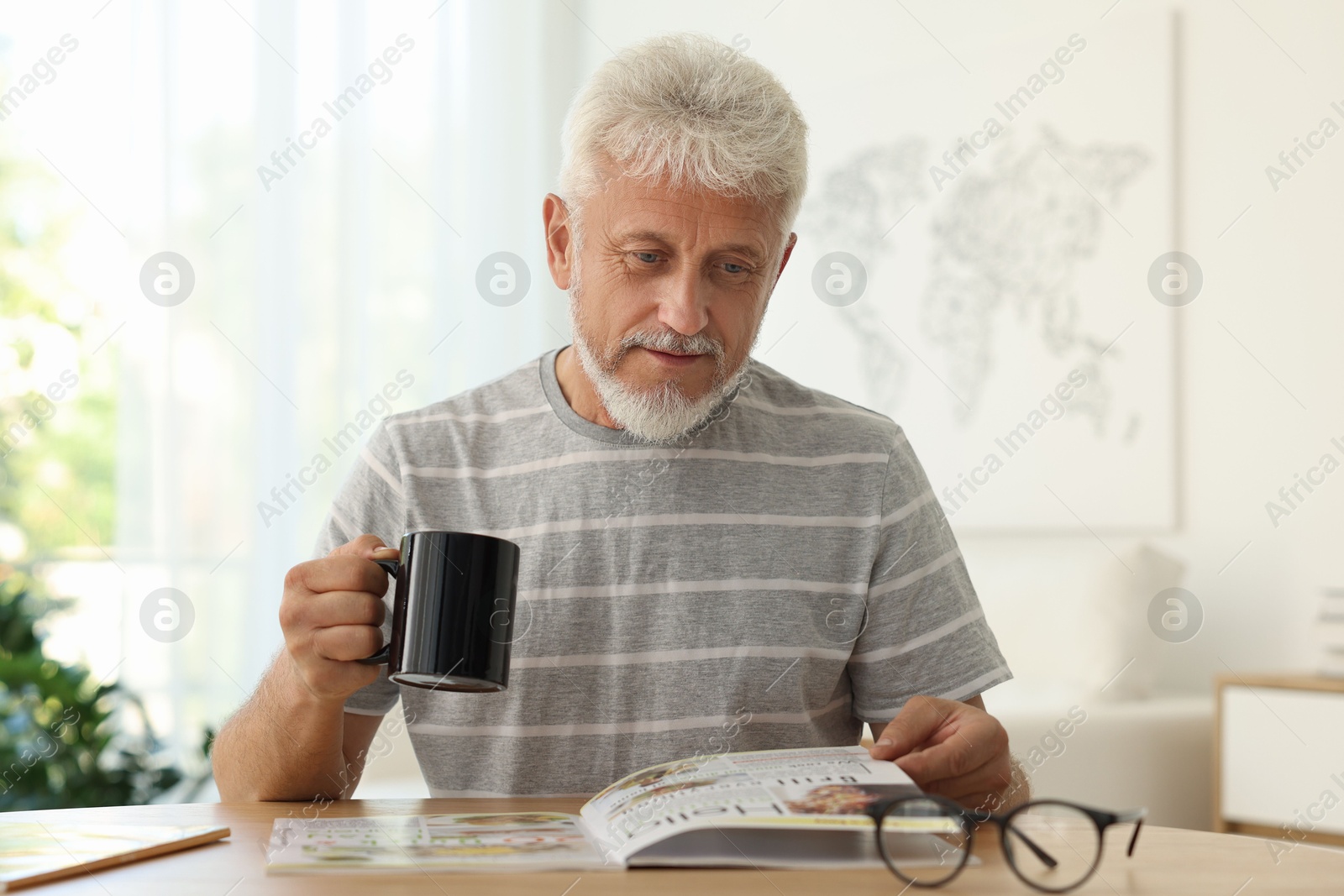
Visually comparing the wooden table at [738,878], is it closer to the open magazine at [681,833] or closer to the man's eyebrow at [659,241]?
the open magazine at [681,833]

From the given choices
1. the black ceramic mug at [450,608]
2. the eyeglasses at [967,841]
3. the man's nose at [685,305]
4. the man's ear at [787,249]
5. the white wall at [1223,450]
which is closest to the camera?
the eyeglasses at [967,841]

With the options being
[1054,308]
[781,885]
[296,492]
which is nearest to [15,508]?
[296,492]

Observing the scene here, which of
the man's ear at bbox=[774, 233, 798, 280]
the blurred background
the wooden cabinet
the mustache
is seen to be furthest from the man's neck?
the wooden cabinet

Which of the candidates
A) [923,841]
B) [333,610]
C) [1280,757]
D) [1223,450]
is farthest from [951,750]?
[1223,450]

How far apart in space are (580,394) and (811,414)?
0.90 feet

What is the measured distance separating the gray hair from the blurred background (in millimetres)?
1655

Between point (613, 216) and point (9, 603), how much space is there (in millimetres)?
1781

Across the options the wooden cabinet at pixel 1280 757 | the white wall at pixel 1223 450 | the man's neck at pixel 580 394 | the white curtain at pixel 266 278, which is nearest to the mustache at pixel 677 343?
the man's neck at pixel 580 394

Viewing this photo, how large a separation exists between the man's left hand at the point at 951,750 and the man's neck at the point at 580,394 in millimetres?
489

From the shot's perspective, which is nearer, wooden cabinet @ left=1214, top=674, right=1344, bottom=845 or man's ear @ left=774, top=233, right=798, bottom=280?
man's ear @ left=774, top=233, right=798, bottom=280

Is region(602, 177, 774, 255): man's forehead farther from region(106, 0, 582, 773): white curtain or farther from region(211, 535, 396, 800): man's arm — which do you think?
region(106, 0, 582, 773): white curtain

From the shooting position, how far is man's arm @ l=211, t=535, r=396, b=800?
0.90 m

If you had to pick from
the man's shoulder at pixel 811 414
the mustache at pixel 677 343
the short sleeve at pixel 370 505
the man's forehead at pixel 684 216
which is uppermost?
the man's forehead at pixel 684 216

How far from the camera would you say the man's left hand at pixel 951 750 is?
3.01ft
